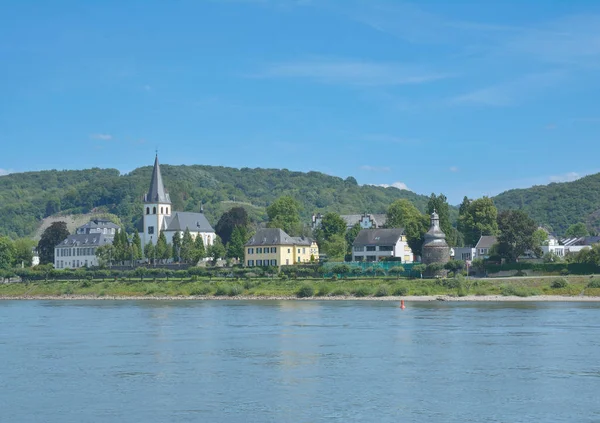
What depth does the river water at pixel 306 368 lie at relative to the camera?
26.0 m

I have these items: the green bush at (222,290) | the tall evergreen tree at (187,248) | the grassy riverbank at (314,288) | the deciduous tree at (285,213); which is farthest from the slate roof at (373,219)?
the green bush at (222,290)

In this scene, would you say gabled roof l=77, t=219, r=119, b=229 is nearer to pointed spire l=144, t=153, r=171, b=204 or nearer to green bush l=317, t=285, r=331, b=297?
pointed spire l=144, t=153, r=171, b=204

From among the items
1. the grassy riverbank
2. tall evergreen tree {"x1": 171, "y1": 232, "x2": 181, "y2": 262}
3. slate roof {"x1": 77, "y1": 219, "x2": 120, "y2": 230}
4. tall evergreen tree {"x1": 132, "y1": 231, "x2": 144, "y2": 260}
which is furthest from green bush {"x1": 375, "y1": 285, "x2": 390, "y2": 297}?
slate roof {"x1": 77, "y1": 219, "x2": 120, "y2": 230}

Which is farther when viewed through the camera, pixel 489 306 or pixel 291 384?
pixel 489 306

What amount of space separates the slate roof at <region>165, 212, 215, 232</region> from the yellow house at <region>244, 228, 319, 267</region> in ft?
66.7

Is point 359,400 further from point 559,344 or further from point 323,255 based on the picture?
point 323,255

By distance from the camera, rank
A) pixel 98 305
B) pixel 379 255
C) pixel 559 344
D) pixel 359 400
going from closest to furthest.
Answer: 1. pixel 359 400
2. pixel 559 344
3. pixel 98 305
4. pixel 379 255

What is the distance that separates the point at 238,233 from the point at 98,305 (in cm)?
3337

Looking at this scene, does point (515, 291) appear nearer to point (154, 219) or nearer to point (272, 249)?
point (272, 249)

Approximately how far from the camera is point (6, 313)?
2537 inches

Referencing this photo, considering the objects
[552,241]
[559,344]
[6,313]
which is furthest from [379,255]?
[559,344]

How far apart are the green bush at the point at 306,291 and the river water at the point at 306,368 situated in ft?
58.3

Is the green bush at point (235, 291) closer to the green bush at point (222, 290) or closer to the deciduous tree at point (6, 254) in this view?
the green bush at point (222, 290)

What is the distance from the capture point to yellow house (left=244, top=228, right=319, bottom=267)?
95438 millimetres
